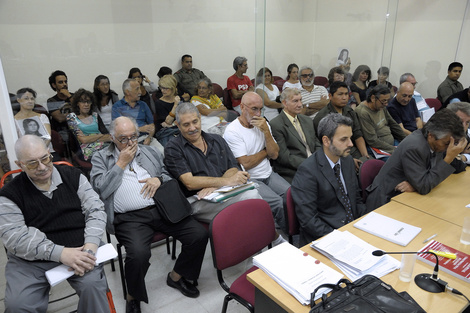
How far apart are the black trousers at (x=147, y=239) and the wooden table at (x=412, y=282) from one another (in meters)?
0.91

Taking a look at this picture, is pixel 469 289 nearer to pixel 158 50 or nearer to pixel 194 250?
pixel 194 250

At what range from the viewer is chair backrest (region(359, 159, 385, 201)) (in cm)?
271

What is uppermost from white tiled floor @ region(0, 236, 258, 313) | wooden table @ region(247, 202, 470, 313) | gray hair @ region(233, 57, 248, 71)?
gray hair @ region(233, 57, 248, 71)

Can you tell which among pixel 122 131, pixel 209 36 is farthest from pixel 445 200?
pixel 209 36

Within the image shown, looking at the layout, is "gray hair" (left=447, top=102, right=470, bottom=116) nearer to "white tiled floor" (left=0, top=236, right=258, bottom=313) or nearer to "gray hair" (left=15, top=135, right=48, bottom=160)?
"white tiled floor" (left=0, top=236, right=258, bottom=313)

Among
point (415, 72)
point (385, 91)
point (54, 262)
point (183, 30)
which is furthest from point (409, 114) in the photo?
point (54, 262)

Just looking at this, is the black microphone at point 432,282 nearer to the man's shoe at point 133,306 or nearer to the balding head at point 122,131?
the man's shoe at point 133,306

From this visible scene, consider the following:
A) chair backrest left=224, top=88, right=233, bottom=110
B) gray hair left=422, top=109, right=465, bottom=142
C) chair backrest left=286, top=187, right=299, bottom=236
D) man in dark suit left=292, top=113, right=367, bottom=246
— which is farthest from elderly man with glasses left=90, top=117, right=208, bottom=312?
chair backrest left=224, top=88, right=233, bottom=110

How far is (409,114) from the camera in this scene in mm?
4340

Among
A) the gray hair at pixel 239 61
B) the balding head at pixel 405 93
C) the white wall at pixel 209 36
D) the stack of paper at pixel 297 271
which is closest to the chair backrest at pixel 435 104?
the white wall at pixel 209 36

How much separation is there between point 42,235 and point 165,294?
1001mm

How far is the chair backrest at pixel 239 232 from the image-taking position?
1842mm

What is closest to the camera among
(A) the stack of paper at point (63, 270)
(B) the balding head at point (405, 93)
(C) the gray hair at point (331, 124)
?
(A) the stack of paper at point (63, 270)

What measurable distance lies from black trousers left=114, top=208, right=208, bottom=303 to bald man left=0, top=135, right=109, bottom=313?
25cm
